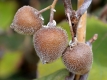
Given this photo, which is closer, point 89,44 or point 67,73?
point 89,44

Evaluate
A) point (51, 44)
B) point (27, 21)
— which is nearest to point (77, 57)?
point (51, 44)

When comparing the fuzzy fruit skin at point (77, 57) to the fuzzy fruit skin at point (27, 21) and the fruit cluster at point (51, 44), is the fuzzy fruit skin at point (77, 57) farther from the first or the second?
the fuzzy fruit skin at point (27, 21)

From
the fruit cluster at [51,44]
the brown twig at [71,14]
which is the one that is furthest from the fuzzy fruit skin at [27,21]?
the brown twig at [71,14]

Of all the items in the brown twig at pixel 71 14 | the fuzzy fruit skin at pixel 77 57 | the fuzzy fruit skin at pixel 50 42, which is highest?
the brown twig at pixel 71 14

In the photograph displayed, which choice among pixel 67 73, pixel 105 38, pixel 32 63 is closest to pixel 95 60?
pixel 105 38

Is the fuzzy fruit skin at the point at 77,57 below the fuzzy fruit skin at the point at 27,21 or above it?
below

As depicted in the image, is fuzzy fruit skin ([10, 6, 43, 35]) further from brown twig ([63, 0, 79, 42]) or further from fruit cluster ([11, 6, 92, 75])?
brown twig ([63, 0, 79, 42])

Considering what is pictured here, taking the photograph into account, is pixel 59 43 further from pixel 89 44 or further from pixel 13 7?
pixel 13 7
